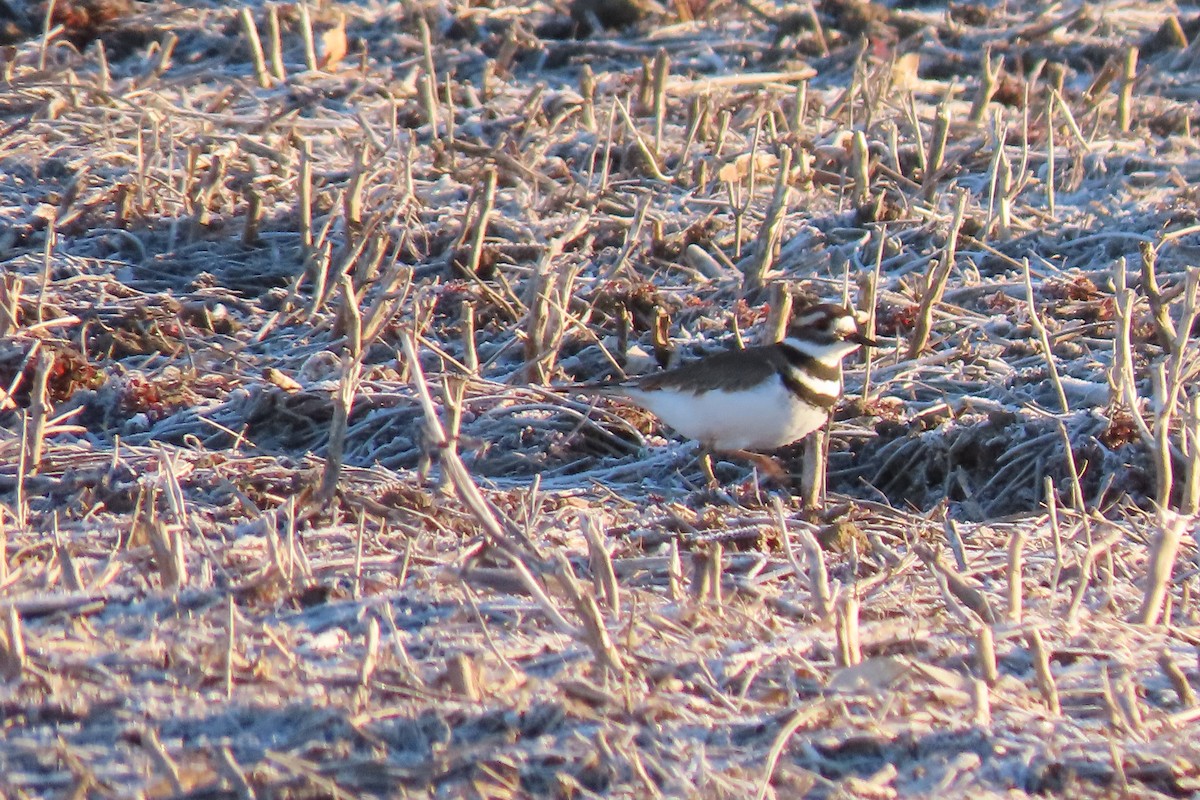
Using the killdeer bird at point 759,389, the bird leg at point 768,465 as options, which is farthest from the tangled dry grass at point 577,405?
the killdeer bird at point 759,389

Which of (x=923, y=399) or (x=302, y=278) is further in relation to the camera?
(x=302, y=278)

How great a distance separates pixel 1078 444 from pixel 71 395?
332 centimetres

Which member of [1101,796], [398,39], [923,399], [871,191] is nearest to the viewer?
[1101,796]

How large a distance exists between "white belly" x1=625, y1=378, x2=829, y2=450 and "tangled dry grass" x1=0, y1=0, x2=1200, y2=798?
0.25 meters

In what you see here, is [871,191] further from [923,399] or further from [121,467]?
[121,467]

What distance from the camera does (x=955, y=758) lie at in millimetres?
2912

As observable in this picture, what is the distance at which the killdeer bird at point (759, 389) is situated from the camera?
519 cm

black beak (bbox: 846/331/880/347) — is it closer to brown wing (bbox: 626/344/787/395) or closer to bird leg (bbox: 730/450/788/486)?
brown wing (bbox: 626/344/787/395)

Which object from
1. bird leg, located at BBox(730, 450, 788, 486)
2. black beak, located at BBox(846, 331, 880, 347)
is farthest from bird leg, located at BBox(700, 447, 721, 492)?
black beak, located at BBox(846, 331, 880, 347)

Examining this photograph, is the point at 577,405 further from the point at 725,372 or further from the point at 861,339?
the point at 861,339

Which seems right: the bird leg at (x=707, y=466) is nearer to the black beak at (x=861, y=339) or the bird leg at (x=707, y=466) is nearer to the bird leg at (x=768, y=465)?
the bird leg at (x=768, y=465)

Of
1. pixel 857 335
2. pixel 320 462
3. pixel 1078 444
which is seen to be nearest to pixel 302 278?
pixel 320 462

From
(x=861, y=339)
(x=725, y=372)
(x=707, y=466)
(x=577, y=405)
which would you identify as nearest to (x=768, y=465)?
(x=707, y=466)

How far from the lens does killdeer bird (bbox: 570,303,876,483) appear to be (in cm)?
519
